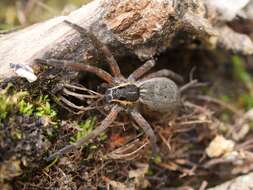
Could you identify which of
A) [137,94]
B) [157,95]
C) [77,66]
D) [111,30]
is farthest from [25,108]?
[157,95]

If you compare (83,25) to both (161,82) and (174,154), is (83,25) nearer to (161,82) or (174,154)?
(161,82)

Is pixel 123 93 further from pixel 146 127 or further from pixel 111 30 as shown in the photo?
pixel 111 30

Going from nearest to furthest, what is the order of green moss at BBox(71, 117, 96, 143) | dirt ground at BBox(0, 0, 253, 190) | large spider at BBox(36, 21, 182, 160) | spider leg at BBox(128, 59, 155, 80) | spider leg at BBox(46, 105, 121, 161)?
dirt ground at BBox(0, 0, 253, 190)
spider leg at BBox(46, 105, 121, 161)
green moss at BBox(71, 117, 96, 143)
large spider at BBox(36, 21, 182, 160)
spider leg at BBox(128, 59, 155, 80)

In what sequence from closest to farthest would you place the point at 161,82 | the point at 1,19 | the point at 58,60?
the point at 58,60 → the point at 161,82 → the point at 1,19

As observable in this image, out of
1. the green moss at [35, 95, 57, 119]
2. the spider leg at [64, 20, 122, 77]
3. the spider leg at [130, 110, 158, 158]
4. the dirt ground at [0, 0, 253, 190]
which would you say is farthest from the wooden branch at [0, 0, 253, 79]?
the spider leg at [130, 110, 158, 158]

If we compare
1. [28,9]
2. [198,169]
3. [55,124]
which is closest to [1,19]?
[28,9]

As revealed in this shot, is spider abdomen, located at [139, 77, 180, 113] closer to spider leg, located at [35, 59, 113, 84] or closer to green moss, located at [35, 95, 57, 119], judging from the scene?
spider leg, located at [35, 59, 113, 84]
